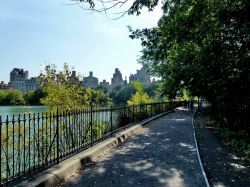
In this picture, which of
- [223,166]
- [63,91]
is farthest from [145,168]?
[63,91]

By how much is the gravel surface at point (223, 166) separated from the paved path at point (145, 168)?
1.15 feet

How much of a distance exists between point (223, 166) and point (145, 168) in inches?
96.7

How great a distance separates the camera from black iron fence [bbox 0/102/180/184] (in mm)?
7330

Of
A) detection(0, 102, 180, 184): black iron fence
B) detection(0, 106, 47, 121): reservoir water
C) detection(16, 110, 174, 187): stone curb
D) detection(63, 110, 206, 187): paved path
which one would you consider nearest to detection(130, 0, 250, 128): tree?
detection(63, 110, 206, 187): paved path

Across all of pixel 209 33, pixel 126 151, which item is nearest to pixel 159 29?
pixel 209 33

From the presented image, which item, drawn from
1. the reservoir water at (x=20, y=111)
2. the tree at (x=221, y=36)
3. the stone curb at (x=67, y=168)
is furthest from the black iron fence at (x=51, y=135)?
the tree at (x=221, y=36)

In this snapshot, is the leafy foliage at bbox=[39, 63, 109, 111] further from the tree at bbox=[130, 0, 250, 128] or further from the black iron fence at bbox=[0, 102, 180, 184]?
the tree at bbox=[130, 0, 250, 128]

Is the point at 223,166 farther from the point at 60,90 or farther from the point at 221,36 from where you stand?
the point at 60,90

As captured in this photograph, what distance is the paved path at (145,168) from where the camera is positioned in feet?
22.7

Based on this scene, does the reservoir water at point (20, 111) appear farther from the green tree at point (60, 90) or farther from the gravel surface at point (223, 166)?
the gravel surface at point (223, 166)

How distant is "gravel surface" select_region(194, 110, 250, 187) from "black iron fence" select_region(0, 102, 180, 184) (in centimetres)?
399

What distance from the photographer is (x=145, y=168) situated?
820cm

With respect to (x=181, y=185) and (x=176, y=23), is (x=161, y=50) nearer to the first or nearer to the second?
(x=176, y=23)

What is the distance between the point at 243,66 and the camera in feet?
42.4
